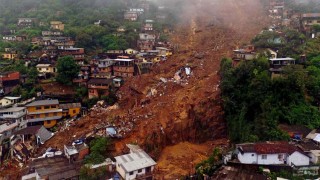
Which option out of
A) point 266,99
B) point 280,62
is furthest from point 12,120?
point 280,62

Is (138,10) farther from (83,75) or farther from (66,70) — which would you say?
(66,70)

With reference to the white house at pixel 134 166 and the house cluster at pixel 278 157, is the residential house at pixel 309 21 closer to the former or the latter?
the house cluster at pixel 278 157

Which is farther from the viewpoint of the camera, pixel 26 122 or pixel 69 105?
pixel 69 105

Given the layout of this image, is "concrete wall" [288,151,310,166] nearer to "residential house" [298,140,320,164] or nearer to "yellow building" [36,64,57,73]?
"residential house" [298,140,320,164]

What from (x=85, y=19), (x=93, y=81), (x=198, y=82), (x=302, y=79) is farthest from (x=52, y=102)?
(x=85, y=19)

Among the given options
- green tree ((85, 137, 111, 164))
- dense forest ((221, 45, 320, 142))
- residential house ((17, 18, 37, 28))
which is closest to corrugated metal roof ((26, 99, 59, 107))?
green tree ((85, 137, 111, 164))

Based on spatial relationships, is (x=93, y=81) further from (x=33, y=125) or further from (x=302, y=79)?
(x=302, y=79)

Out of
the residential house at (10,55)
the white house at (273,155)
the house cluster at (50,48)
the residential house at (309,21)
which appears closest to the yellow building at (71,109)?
the house cluster at (50,48)
